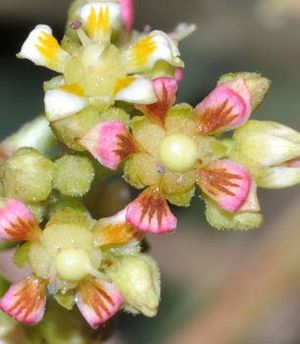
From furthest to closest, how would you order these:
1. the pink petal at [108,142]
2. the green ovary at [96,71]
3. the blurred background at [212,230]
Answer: the blurred background at [212,230], the green ovary at [96,71], the pink petal at [108,142]

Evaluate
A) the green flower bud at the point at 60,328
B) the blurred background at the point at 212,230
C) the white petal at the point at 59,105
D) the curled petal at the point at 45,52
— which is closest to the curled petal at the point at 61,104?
the white petal at the point at 59,105

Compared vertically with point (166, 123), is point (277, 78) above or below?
below

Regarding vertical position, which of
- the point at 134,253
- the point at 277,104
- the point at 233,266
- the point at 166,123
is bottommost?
the point at 233,266

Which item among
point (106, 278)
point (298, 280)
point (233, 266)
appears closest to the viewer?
point (106, 278)

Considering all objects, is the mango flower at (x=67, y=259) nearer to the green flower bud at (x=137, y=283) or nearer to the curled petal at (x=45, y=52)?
the green flower bud at (x=137, y=283)

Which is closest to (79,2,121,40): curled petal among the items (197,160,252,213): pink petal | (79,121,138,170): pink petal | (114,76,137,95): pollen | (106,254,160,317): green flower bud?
(114,76,137,95): pollen

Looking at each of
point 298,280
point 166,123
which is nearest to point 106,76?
point 166,123

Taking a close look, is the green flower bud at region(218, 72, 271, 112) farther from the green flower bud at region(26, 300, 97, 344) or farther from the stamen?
the green flower bud at region(26, 300, 97, 344)

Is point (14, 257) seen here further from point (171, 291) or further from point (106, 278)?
point (171, 291)
